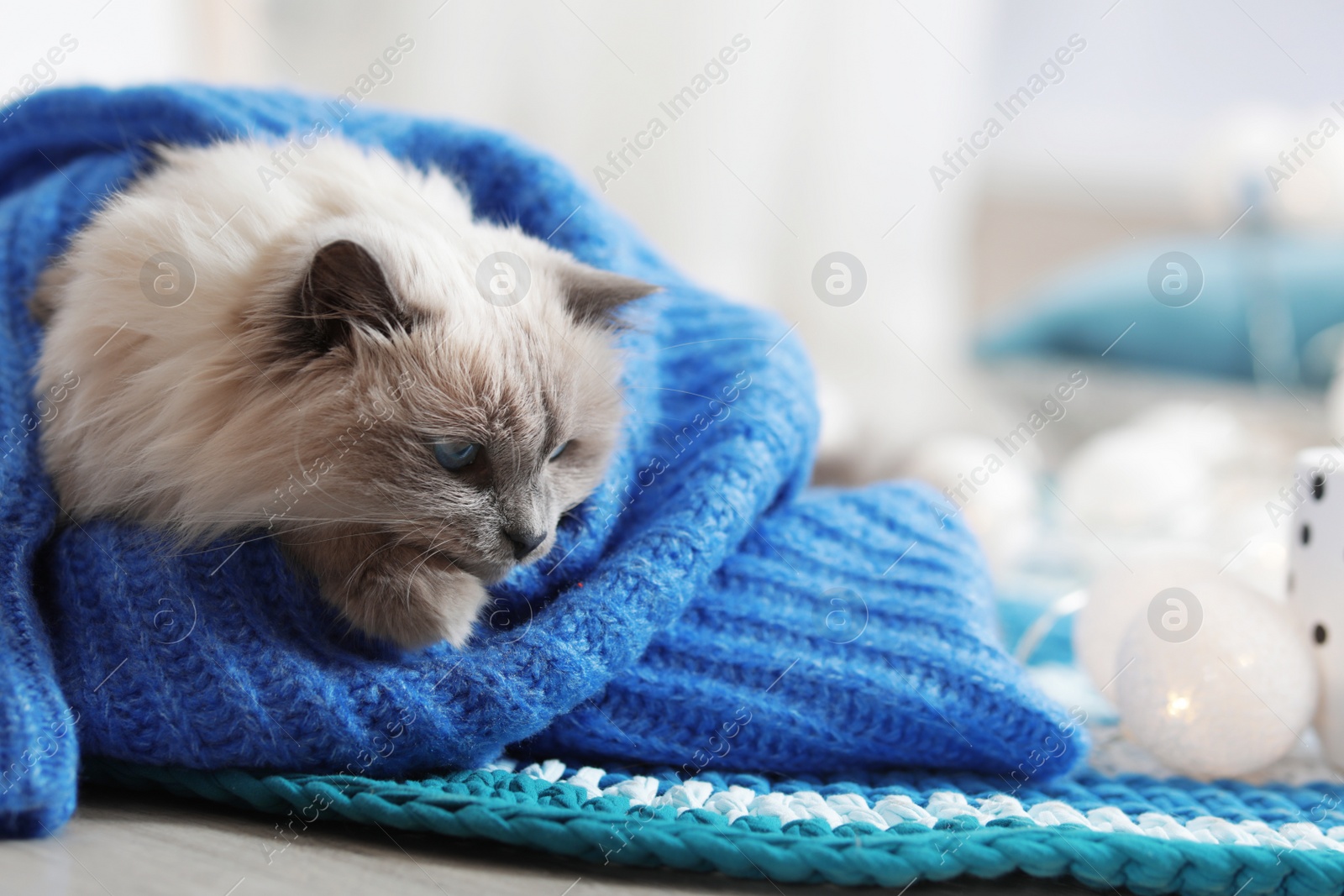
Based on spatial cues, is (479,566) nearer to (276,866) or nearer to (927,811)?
(276,866)

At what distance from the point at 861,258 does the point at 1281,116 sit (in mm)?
1270

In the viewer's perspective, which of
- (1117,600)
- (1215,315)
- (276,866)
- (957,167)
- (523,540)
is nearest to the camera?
(276,866)

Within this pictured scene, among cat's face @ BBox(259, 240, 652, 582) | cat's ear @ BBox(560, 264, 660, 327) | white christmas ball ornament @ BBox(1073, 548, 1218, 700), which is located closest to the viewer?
cat's face @ BBox(259, 240, 652, 582)

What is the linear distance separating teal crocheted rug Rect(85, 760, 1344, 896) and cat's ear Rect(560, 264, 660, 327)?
17.5 inches

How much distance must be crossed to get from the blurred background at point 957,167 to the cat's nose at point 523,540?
1276 mm

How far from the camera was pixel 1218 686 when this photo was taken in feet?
3.39

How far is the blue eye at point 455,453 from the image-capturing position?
851mm

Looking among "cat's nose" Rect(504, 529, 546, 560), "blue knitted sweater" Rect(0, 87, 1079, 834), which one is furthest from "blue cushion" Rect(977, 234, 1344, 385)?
"cat's nose" Rect(504, 529, 546, 560)

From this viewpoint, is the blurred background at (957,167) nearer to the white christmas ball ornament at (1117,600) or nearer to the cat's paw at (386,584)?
the white christmas ball ornament at (1117,600)

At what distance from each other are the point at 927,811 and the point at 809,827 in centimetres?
13

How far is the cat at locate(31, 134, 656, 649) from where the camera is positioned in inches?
33.0

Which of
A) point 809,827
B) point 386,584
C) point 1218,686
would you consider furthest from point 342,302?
point 1218,686

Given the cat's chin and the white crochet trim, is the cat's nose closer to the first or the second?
the cat's chin

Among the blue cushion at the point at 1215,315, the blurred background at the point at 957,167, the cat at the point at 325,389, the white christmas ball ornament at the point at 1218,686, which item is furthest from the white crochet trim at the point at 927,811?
the blue cushion at the point at 1215,315
